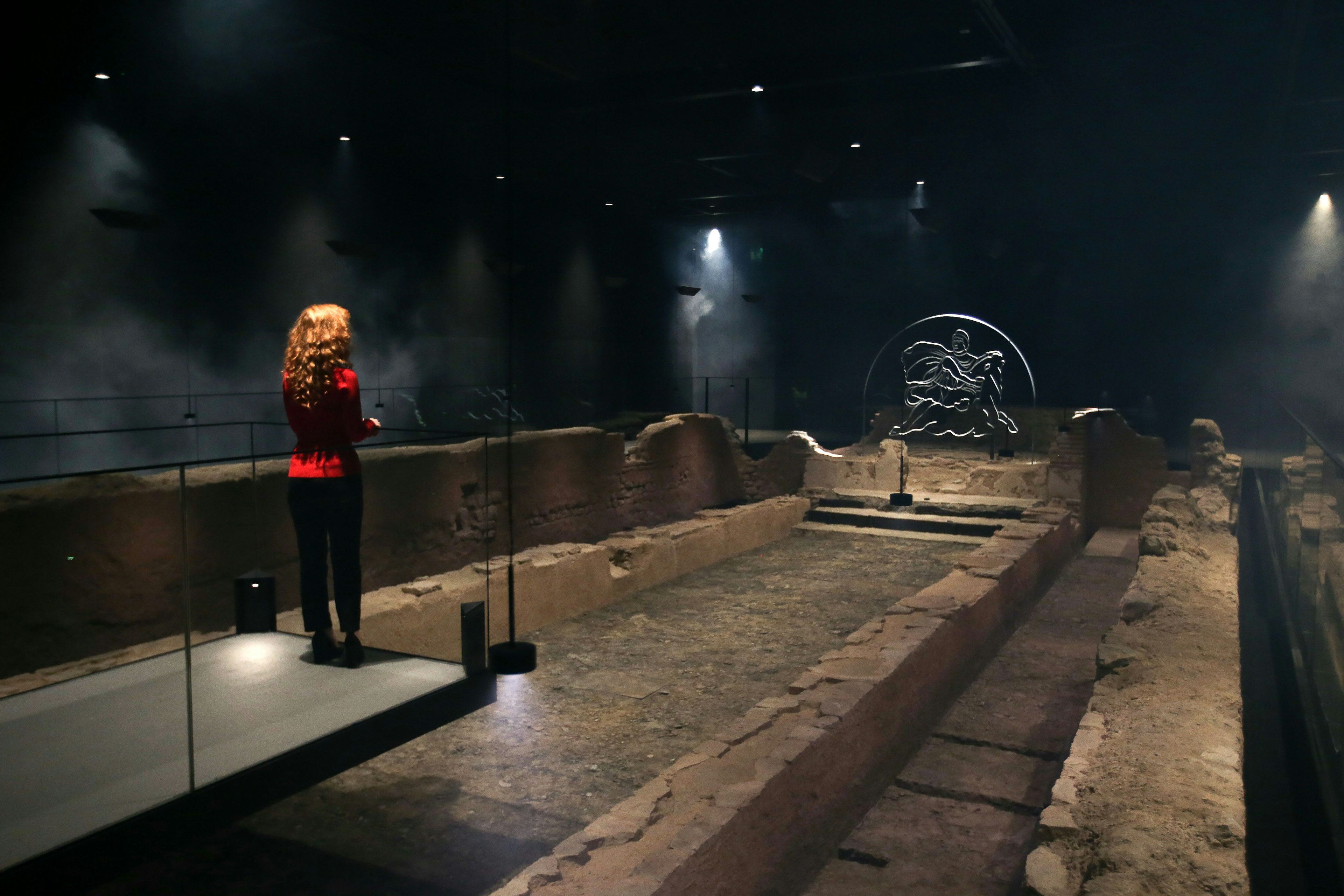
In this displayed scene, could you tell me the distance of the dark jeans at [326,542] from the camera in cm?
249

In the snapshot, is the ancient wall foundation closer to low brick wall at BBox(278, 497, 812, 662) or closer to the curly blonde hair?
low brick wall at BBox(278, 497, 812, 662)

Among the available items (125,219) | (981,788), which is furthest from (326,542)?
(125,219)

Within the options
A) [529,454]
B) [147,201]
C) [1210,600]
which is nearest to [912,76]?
[529,454]

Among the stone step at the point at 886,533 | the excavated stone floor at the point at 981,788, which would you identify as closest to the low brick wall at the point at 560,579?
the stone step at the point at 886,533

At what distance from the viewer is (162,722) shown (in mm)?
2061

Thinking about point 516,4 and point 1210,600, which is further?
point 516,4

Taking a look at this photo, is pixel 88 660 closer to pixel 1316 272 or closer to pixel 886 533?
pixel 886 533

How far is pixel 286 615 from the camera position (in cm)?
257

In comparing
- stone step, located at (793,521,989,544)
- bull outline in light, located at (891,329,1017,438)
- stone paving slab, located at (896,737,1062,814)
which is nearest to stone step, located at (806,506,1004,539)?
stone step, located at (793,521,989,544)

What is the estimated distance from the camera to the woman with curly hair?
2494 millimetres

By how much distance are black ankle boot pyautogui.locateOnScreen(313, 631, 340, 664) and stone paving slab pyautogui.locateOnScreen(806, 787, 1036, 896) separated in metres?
2.54

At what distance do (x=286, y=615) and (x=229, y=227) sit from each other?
8.00 m

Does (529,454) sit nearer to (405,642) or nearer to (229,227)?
(229,227)

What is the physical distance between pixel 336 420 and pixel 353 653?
0.63 m
